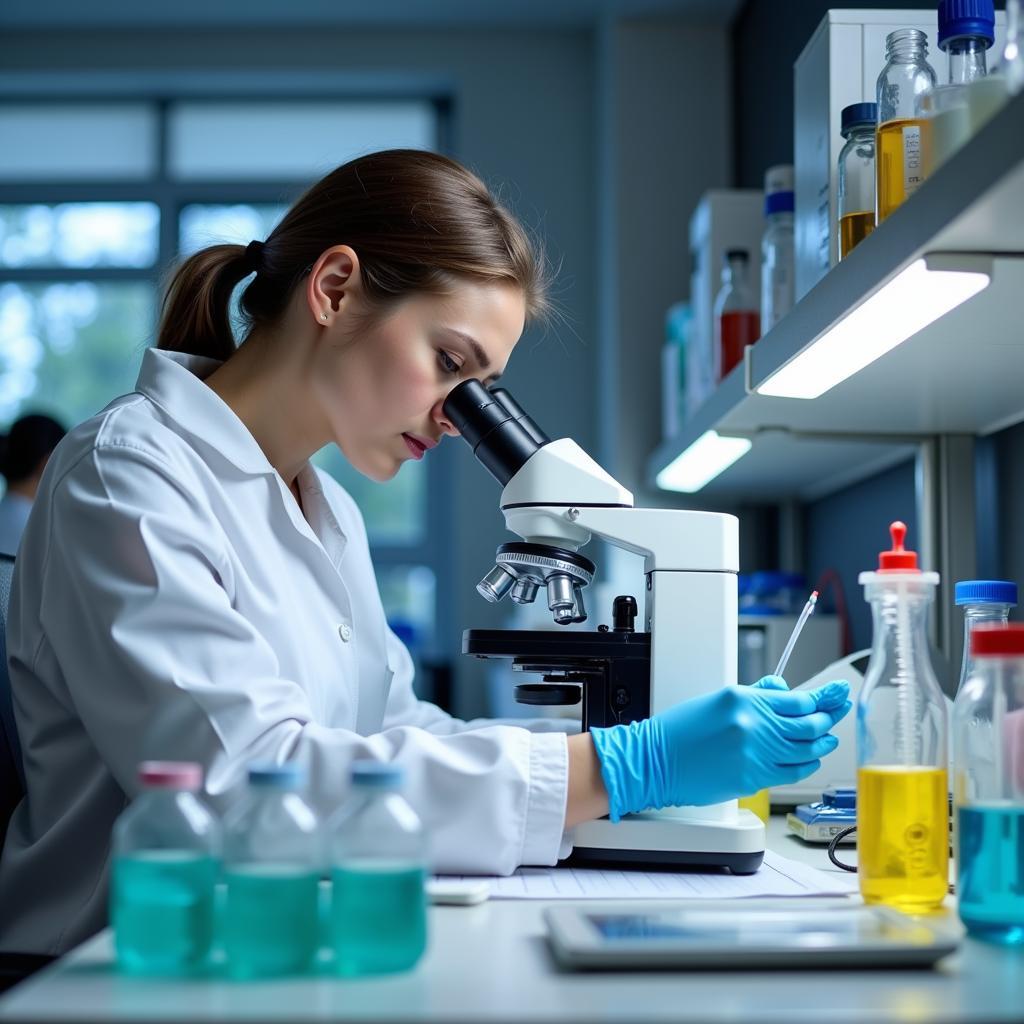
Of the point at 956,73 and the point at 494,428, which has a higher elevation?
the point at 956,73

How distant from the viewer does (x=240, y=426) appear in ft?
4.46

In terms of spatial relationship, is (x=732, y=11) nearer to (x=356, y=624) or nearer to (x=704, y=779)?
(x=356, y=624)

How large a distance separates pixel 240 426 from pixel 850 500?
1.49 m

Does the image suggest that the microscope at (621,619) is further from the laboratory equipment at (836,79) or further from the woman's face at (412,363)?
the laboratory equipment at (836,79)

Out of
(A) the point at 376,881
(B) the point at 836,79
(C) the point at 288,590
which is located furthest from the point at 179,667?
(B) the point at 836,79

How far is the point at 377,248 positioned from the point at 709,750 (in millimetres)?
705

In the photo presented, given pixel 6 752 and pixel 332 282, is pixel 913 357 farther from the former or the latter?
pixel 6 752

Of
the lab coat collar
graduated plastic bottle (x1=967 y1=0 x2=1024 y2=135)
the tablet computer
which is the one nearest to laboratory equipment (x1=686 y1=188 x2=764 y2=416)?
the lab coat collar

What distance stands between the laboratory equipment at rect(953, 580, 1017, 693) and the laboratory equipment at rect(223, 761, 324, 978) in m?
0.73

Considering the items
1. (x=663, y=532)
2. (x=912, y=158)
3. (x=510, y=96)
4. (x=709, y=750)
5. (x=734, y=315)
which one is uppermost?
(x=510, y=96)

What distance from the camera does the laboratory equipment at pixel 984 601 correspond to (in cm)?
122

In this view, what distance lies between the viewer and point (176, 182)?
430cm

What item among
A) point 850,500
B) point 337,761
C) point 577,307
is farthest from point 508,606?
point 337,761

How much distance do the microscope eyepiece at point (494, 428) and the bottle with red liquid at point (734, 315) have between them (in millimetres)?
958
